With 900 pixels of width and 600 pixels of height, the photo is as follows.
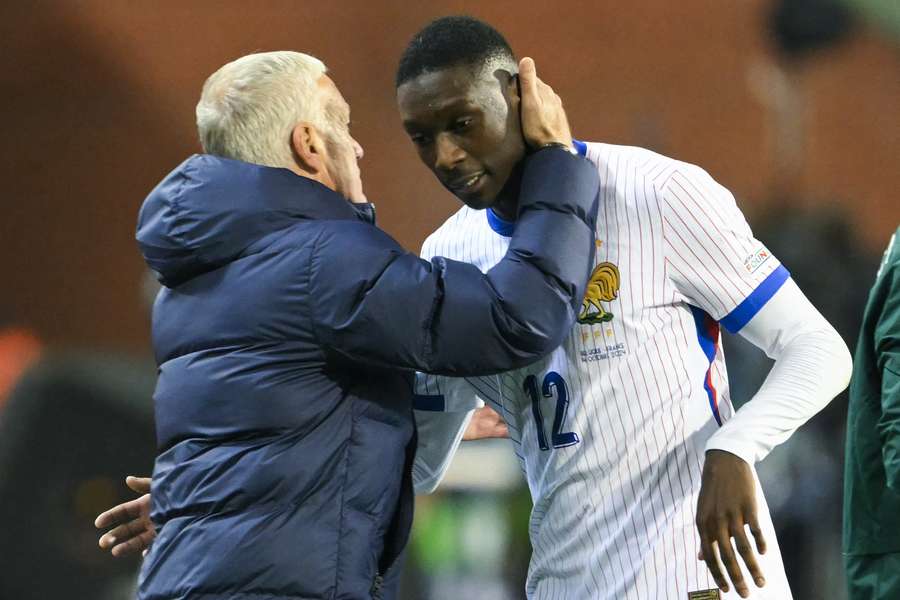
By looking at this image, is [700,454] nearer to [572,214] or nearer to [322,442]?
[572,214]

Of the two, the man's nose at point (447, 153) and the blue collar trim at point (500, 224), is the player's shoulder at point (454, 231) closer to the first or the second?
the blue collar trim at point (500, 224)

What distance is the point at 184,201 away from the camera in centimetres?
152

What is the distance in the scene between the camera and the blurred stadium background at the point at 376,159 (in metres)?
3.96

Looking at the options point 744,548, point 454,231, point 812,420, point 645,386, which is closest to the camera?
point 744,548

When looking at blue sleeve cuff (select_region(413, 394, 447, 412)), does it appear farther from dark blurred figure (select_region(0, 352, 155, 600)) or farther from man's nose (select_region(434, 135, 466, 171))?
dark blurred figure (select_region(0, 352, 155, 600))

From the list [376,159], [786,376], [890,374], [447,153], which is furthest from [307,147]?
[376,159]

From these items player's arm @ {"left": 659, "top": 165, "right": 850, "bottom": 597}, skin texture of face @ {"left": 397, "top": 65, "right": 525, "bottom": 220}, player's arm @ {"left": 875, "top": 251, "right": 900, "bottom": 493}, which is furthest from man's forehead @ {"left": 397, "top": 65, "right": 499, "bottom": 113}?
player's arm @ {"left": 875, "top": 251, "right": 900, "bottom": 493}

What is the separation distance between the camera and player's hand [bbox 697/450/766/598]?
145 centimetres

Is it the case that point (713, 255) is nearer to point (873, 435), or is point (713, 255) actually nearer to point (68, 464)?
point (873, 435)

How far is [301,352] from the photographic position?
1492 mm

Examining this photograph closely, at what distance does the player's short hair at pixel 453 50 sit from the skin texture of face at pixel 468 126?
1 centimetres

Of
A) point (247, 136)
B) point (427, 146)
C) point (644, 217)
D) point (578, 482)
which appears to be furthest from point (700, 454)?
point (247, 136)

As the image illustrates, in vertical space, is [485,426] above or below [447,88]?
below

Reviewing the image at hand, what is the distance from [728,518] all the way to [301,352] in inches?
23.0
